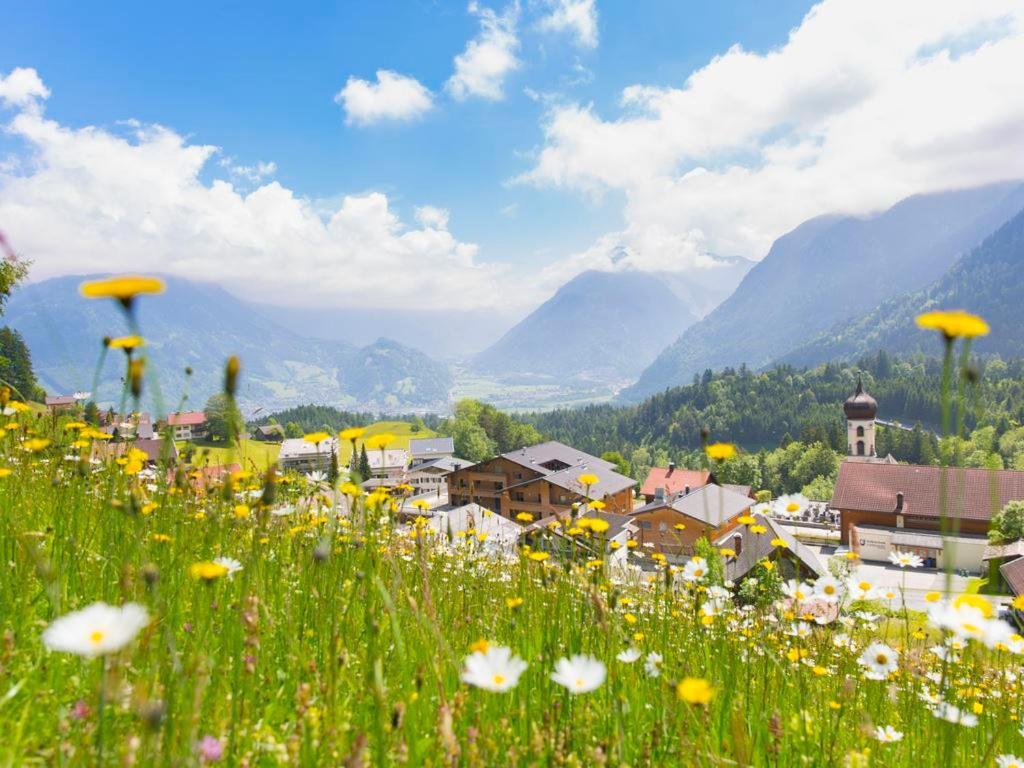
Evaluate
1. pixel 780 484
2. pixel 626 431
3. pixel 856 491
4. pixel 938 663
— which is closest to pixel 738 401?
pixel 626 431

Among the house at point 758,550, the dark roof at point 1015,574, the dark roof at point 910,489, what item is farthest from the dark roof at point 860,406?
the house at point 758,550

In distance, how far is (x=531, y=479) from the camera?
5216cm

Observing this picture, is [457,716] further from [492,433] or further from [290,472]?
[492,433]

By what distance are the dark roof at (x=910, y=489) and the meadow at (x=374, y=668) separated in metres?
48.7

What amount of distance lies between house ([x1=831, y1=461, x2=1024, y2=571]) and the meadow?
4436 cm

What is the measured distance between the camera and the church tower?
225 ft

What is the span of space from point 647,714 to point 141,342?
6.95 ft

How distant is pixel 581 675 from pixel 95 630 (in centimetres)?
110

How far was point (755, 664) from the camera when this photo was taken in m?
3.45

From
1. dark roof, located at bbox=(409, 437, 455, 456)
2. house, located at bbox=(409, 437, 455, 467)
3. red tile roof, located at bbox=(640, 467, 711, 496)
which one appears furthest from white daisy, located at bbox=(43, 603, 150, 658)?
dark roof, located at bbox=(409, 437, 455, 456)

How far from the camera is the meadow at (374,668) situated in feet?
4.81

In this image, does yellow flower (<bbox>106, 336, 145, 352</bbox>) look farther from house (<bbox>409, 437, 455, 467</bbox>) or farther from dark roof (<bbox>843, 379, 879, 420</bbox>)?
house (<bbox>409, 437, 455, 467</bbox>)

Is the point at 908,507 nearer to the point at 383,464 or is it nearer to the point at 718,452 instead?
the point at 718,452

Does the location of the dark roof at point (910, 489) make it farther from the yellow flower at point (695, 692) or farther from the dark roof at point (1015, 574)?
the yellow flower at point (695, 692)
